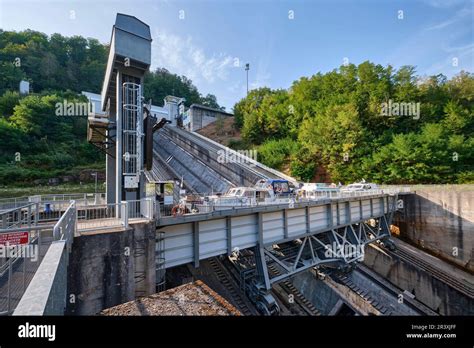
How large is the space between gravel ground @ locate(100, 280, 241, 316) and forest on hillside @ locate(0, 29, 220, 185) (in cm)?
3202

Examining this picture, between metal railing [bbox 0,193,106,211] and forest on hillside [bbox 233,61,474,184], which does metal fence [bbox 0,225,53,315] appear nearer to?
metal railing [bbox 0,193,106,211]

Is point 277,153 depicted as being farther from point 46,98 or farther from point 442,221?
point 46,98

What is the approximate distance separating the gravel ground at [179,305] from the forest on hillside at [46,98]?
32021 millimetres

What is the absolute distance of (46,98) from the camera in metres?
36.3

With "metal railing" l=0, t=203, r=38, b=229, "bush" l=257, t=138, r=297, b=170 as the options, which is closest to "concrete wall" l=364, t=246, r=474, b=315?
"bush" l=257, t=138, r=297, b=170

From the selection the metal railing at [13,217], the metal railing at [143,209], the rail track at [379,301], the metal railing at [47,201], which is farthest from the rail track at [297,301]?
the metal railing at [13,217]

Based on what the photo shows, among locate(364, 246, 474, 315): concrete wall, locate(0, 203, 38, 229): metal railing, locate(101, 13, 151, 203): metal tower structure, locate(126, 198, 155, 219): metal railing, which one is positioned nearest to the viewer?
locate(0, 203, 38, 229): metal railing

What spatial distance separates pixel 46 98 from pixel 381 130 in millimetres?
55582

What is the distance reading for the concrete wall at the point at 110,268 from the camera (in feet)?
15.7

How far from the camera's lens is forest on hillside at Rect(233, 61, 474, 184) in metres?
21.9

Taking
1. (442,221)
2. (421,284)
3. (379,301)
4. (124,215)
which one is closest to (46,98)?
(124,215)
